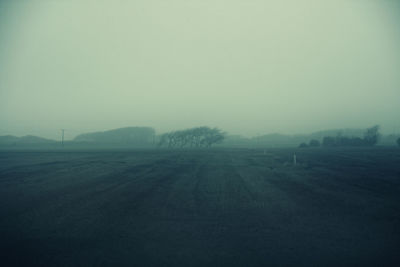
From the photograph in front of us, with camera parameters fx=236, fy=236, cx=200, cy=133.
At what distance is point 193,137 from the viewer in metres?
106

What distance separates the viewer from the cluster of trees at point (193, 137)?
103m

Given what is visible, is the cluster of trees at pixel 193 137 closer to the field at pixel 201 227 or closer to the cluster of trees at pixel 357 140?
the cluster of trees at pixel 357 140

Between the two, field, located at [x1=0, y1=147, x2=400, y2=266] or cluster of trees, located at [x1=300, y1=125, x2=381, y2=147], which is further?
cluster of trees, located at [x1=300, y1=125, x2=381, y2=147]

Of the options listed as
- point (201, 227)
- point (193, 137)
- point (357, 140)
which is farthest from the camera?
point (193, 137)

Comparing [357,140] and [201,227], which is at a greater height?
[357,140]

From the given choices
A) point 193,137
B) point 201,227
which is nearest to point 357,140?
point 193,137

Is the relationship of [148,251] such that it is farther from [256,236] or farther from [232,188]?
[232,188]

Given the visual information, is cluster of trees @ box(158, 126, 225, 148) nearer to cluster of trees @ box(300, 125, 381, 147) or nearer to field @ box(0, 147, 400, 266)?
cluster of trees @ box(300, 125, 381, 147)

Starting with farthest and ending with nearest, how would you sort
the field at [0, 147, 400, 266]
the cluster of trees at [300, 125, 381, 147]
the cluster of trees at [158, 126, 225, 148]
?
1. the cluster of trees at [158, 126, 225, 148]
2. the cluster of trees at [300, 125, 381, 147]
3. the field at [0, 147, 400, 266]

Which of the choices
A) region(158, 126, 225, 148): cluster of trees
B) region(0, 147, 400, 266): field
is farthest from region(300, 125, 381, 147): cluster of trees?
region(0, 147, 400, 266): field

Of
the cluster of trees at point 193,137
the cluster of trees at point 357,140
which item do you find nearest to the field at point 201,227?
the cluster of trees at point 357,140

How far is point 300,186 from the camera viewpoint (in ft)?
41.1

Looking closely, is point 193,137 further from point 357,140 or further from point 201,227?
point 201,227

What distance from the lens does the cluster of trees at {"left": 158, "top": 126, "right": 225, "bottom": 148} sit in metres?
103
